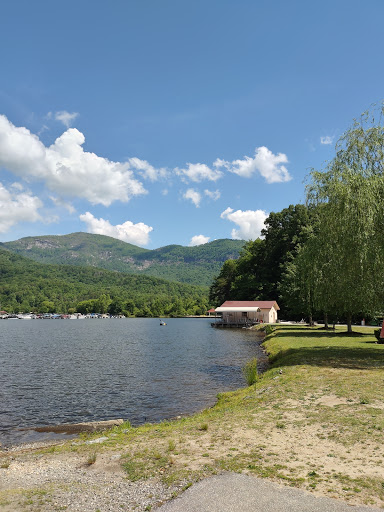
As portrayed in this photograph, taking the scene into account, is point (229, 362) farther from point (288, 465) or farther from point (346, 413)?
point (288, 465)

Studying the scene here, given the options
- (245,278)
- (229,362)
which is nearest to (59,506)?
(229,362)

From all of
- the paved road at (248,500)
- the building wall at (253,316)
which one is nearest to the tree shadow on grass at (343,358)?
the paved road at (248,500)

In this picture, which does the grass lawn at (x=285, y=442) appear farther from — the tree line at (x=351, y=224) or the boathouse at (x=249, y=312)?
the boathouse at (x=249, y=312)

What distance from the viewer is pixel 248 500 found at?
5836 mm

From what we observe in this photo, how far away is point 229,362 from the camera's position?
28.9 meters

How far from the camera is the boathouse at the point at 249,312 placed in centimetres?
7688

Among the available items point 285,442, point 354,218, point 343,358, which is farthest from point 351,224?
point 285,442

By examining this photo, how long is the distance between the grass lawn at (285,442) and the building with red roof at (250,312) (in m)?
63.1

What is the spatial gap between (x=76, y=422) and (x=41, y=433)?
1657 millimetres

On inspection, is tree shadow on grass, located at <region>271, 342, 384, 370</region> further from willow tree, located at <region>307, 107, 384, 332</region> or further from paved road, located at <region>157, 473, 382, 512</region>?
paved road, located at <region>157, 473, 382, 512</region>

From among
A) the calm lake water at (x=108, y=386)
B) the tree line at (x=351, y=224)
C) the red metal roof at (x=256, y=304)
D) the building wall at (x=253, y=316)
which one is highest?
the tree line at (x=351, y=224)

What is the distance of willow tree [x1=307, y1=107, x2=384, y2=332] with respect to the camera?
19.1 metres

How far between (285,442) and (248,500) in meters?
2.96

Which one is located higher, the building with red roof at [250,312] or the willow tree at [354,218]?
the willow tree at [354,218]
